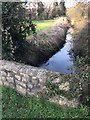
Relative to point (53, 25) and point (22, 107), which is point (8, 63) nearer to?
point (22, 107)

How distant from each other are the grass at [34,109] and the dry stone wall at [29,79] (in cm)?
15

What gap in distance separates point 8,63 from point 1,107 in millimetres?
1323

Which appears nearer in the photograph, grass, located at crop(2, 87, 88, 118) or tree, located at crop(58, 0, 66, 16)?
grass, located at crop(2, 87, 88, 118)

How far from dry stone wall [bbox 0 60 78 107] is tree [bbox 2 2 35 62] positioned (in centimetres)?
109

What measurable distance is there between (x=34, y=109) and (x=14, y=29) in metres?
3.39

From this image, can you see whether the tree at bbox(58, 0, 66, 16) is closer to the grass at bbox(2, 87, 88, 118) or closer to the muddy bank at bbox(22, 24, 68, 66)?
the muddy bank at bbox(22, 24, 68, 66)

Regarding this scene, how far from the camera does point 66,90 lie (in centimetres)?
702

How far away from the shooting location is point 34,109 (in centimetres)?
725

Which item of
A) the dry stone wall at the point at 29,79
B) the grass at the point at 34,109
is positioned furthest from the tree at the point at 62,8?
the grass at the point at 34,109

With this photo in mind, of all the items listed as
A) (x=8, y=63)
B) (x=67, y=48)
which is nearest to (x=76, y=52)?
(x=67, y=48)

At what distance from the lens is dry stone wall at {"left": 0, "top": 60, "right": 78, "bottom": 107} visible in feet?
23.5

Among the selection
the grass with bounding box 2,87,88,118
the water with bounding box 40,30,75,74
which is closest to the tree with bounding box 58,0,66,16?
the water with bounding box 40,30,75,74

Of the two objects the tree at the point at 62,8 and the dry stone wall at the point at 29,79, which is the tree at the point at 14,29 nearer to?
the dry stone wall at the point at 29,79

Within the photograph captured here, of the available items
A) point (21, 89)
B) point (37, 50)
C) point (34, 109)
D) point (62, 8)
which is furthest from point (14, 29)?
point (62, 8)
